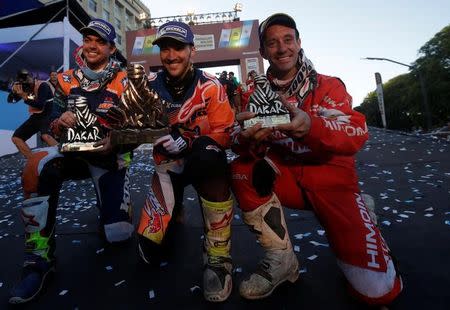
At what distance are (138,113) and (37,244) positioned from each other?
3.27ft

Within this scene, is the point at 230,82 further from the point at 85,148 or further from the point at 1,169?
the point at 85,148

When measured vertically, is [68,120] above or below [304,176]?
above

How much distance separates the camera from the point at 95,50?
8.15 feet

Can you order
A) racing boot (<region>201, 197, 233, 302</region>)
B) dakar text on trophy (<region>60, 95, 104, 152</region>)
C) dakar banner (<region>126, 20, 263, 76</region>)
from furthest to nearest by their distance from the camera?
1. dakar banner (<region>126, 20, 263, 76</region>)
2. dakar text on trophy (<region>60, 95, 104, 152</region>)
3. racing boot (<region>201, 197, 233, 302</region>)

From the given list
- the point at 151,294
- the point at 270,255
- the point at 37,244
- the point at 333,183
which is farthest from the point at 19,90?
the point at 333,183

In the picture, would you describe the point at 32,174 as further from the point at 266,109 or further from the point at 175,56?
the point at 266,109

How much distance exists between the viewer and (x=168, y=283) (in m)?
1.82

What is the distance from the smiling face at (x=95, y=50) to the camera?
247cm

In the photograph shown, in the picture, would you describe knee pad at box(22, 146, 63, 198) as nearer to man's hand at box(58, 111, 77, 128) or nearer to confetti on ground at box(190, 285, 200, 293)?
man's hand at box(58, 111, 77, 128)

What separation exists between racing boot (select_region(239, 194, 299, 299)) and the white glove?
580 mm

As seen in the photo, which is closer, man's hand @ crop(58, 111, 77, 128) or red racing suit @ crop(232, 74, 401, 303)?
red racing suit @ crop(232, 74, 401, 303)

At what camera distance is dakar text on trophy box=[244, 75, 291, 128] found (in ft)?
4.90

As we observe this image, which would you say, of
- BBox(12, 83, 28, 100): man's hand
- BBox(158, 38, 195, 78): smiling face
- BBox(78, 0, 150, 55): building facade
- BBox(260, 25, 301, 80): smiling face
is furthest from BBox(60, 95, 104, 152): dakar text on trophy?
BBox(78, 0, 150, 55): building facade

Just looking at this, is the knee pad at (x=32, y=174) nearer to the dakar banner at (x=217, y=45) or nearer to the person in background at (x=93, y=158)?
the person in background at (x=93, y=158)
